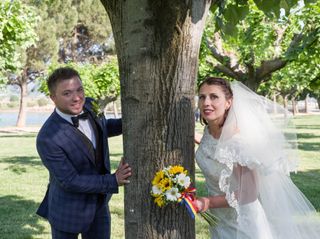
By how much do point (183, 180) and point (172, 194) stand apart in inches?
4.3

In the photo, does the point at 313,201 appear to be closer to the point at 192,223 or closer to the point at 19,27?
the point at 192,223

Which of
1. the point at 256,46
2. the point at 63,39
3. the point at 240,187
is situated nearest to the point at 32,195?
the point at 240,187

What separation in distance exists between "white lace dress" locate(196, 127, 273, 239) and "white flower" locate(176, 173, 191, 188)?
43 cm

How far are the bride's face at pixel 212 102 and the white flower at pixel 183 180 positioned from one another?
54 centimetres

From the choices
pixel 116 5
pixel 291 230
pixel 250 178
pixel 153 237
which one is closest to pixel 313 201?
pixel 291 230

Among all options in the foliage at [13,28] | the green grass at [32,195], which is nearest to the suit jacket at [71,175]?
the green grass at [32,195]

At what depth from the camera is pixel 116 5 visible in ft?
8.41

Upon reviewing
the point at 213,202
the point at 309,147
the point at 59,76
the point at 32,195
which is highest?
the point at 59,76

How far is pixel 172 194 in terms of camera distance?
2498 mm

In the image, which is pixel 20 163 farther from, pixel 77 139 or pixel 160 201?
pixel 160 201

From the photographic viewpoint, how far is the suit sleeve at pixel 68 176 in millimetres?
2820

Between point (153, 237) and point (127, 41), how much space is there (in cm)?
121

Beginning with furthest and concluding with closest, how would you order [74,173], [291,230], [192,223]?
[291,230] → [74,173] → [192,223]

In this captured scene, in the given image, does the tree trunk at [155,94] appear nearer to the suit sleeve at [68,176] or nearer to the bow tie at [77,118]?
the suit sleeve at [68,176]
